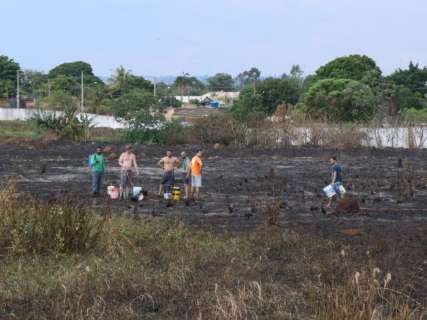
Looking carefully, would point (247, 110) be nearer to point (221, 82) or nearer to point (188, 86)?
point (188, 86)

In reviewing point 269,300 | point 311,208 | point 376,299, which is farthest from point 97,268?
point 311,208

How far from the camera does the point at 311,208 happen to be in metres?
20.0

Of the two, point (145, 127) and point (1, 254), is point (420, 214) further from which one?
point (145, 127)

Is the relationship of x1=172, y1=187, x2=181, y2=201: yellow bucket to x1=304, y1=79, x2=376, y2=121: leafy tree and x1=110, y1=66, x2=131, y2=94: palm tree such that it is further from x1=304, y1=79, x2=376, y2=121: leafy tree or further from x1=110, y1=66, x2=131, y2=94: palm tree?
x1=110, y1=66, x2=131, y2=94: palm tree

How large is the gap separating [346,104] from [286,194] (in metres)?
33.3

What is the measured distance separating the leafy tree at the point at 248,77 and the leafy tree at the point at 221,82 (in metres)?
4.07

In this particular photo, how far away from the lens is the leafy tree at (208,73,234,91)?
14512 cm

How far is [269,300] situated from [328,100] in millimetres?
47913

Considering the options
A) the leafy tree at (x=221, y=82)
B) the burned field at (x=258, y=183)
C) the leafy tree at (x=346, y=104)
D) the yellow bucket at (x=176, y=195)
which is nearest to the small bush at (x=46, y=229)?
the burned field at (x=258, y=183)

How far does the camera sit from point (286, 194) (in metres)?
23.7

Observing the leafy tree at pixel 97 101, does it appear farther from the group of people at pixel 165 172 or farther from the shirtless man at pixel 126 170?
the shirtless man at pixel 126 170

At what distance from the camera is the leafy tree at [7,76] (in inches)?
3885

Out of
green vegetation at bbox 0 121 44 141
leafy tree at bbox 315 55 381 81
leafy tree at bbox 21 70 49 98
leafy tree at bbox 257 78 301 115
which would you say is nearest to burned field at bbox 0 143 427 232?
green vegetation at bbox 0 121 44 141

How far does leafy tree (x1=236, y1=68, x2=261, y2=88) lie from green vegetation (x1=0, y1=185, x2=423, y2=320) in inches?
5391
